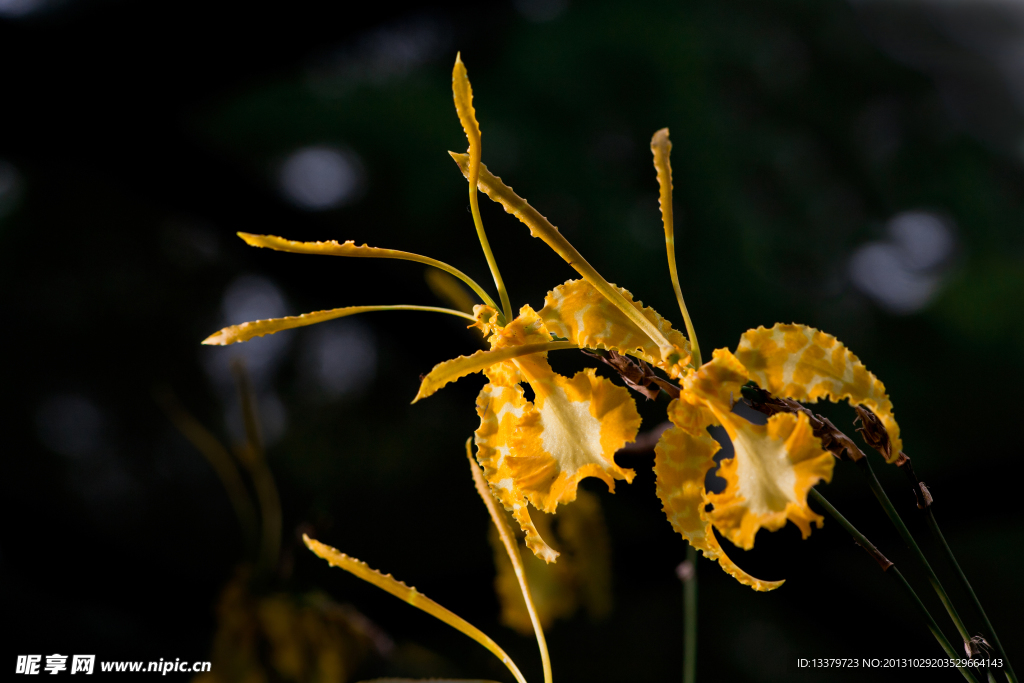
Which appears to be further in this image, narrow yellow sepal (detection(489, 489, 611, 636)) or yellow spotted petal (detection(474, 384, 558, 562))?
narrow yellow sepal (detection(489, 489, 611, 636))

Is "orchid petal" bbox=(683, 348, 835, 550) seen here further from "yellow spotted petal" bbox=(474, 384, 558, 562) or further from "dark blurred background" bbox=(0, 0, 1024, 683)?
"dark blurred background" bbox=(0, 0, 1024, 683)

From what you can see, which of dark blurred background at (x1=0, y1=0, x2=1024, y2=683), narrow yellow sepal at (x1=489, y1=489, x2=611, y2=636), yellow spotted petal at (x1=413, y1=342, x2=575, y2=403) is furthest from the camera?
dark blurred background at (x1=0, y1=0, x2=1024, y2=683)

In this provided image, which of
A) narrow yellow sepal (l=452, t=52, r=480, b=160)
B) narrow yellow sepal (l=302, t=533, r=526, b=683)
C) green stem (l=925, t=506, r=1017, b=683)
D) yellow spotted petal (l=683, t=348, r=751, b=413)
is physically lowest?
green stem (l=925, t=506, r=1017, b=683)

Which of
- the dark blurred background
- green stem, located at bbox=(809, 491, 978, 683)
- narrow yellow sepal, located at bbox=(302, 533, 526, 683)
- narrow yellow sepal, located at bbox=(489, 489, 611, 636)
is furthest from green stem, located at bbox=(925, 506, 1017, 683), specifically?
the dark blurred background

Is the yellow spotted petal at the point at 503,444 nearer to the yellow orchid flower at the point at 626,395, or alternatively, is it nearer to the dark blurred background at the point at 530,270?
the yellow orchid flower at the point at 626,395

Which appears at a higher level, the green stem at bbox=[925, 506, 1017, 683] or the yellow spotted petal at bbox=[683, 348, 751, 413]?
the yellow spotted petal at bbox=[683, 348, 751, 413]

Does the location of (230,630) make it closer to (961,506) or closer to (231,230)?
(231,230)
